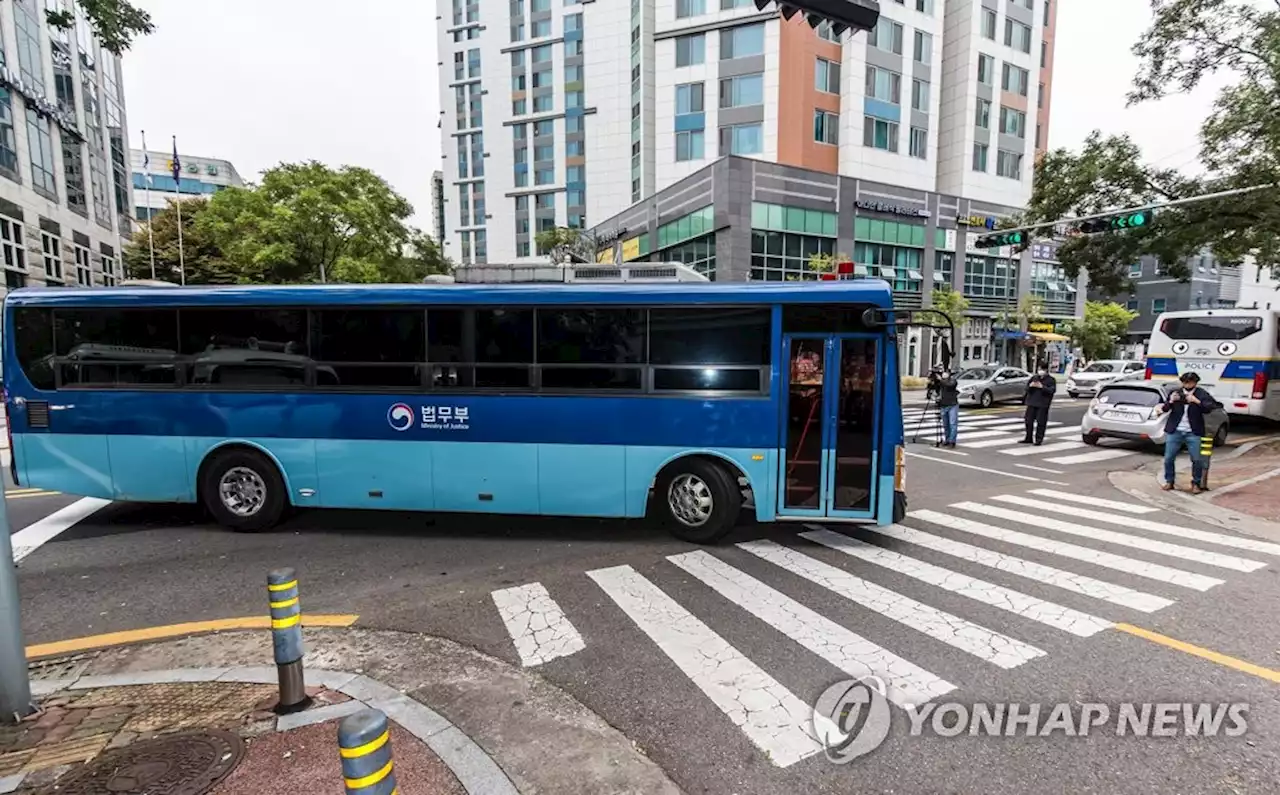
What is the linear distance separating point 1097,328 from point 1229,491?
173 ft

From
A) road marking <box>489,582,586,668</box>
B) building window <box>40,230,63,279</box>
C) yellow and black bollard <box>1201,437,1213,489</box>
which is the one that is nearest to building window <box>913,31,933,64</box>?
yellow and black bollard <box>1201,437,1213,489</box>

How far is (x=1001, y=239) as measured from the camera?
20.0m

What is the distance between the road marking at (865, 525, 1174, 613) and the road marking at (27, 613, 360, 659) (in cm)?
636

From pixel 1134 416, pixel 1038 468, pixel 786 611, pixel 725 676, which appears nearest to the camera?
pixel 725 676

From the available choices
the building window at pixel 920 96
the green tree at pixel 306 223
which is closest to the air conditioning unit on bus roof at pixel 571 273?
the green tree at pixel 306 223

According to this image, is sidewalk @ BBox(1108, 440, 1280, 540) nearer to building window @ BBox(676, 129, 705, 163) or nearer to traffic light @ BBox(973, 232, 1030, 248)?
traffic light @ BBox(973, 232, 1030, 248)

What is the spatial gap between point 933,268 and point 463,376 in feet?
145

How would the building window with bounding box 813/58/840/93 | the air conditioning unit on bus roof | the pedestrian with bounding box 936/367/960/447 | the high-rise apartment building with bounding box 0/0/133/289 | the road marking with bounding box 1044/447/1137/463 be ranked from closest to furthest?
1. the air conditioning unit on bus roof
2. the road marking with bounding box 1044/447/1137/463
3. the pedestrian with bounding box 936/367/960/447
4. the high-rise apartment building with bounding box 0/0/133/289
5. the building window with bounding box 813/58/840/93

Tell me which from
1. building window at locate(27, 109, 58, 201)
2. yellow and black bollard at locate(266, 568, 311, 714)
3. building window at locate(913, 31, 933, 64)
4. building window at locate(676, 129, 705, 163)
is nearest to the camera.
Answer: yellow and black bollard at locate(266, 568, 311, 714)

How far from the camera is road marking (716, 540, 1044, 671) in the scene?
456 cm

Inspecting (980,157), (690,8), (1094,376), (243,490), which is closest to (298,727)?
(243,490)

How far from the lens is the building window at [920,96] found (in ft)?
137

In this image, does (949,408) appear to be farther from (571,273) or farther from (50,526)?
(50,526)

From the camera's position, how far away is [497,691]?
3996 mm
